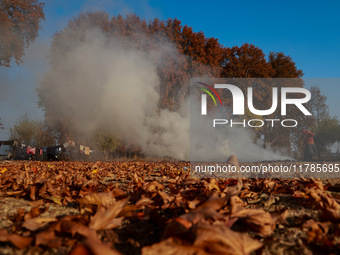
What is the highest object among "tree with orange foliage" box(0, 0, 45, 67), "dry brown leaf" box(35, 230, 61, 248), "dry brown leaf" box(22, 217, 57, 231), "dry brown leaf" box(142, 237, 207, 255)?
"tree with orange foliage" box(0, 0, 45, 67)

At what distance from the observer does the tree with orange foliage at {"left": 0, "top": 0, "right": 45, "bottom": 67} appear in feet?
43.8

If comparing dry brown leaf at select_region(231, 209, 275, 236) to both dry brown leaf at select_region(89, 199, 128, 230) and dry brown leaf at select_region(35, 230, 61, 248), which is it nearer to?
dry brown leaf at select_region(89, 199, 128, 230)

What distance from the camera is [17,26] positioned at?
13.9 meters

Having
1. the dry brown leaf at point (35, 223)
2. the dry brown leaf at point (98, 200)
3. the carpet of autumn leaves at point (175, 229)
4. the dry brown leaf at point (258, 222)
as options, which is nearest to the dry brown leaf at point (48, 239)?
the carpet of autumn leaves at point (175, 229)

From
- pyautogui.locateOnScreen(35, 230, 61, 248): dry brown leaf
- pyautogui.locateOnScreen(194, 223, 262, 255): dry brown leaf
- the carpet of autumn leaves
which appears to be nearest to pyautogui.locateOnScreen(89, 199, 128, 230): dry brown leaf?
the carpet of autumn leaves

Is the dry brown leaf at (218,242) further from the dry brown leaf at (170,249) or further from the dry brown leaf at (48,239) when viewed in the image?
the dry brown leaf at (48,239)

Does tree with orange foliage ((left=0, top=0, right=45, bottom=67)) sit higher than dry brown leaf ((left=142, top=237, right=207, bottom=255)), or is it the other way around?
tree with orange foliage ((left=0, top=0, right=45, bottom=67))

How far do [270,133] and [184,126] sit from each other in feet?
25.8

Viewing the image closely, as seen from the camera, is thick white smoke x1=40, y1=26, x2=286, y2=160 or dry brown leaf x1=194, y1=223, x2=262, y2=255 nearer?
dry brown leaf x1=194, y1=223, x2=262, y2=255

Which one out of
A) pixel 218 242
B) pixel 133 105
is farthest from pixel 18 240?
pixel 133 105

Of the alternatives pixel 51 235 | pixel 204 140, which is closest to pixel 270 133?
pixel 204 140

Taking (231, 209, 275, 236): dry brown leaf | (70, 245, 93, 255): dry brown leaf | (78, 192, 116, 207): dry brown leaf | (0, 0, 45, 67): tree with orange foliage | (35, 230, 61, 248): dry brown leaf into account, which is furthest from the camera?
(0, 0, 45, 67): tree with orange foliage

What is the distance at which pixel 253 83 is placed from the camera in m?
19.6

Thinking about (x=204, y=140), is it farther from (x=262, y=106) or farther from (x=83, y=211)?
(x=83, y=211)
